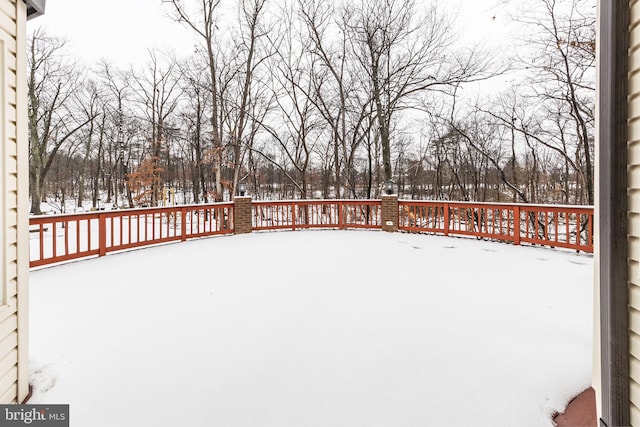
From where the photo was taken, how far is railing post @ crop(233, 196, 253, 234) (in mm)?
8492

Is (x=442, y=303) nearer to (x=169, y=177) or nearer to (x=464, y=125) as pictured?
(x=464, y=125)

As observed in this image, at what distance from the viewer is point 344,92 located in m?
14.0

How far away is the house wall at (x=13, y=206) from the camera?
1679mm

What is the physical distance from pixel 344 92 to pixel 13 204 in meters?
13.7

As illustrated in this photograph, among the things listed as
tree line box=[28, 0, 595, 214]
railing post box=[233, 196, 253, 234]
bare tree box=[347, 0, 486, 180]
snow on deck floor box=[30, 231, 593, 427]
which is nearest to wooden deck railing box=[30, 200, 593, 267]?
railing post box=[233, 196, 253, 234]

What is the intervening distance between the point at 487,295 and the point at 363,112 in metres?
10.9

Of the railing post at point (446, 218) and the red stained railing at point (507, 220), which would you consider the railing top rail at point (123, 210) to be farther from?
the railing post at point (446, 218)

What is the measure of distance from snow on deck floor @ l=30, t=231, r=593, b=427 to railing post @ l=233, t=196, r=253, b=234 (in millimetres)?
3768

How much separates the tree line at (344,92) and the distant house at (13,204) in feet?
28.6

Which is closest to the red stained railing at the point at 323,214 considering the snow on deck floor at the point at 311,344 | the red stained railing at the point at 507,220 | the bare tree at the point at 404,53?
the red stained railing at the point at 507,220

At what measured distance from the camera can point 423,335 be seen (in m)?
2.56

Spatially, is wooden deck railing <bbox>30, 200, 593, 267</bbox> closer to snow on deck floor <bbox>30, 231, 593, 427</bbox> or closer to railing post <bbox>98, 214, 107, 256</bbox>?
railing post <bbox>98, 214, 107, 256</bbox>

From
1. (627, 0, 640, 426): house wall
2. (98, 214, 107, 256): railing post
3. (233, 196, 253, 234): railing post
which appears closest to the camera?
(627, 0, 640, 426): house wall

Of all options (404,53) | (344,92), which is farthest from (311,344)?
(344,92)
